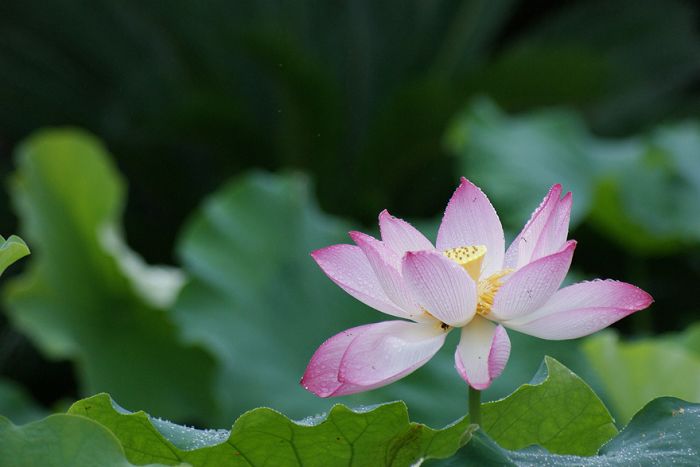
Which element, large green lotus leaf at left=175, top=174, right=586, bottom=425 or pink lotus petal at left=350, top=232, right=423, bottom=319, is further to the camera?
large green lotus leaf at left=175, top=174, right=586, bottom=425

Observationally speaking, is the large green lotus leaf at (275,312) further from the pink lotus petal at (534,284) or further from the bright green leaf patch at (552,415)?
the pink lotus petal at (534,284)

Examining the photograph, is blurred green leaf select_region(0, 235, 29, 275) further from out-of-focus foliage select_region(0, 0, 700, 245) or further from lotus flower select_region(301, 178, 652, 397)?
out-of-focus foliage select_region(0, 0, 700, 245)

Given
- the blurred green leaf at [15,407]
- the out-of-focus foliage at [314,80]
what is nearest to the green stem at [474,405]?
the blurred green leaf at [15,407]

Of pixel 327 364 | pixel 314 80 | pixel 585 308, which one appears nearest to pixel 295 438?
pixel 327 364

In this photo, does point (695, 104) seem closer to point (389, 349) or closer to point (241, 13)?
point (241, 13)

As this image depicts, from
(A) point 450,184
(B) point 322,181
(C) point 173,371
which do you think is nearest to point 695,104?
(A) point 450,184

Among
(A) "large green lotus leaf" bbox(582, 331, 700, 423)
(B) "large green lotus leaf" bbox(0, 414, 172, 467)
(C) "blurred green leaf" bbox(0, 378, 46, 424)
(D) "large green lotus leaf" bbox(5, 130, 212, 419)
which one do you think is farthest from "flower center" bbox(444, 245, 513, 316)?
(C) "blurred green leaf" bbox(0, 378, 46, 424)
